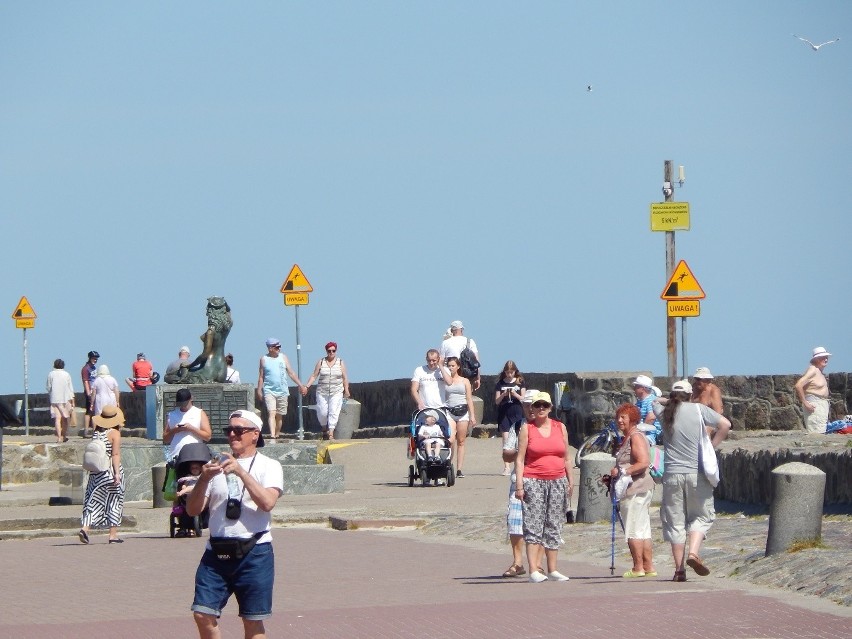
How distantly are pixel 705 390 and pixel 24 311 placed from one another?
25246 millimetres

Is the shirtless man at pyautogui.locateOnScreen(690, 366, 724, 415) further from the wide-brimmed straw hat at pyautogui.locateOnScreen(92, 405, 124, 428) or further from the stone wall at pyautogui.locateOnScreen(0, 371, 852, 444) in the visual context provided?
the stone wall at pyautogui.locateOnScreen(0, 371, 852, 444)

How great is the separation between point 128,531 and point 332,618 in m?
8.63

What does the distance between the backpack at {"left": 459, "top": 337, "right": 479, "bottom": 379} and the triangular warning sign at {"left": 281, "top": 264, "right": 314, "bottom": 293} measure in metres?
2.92

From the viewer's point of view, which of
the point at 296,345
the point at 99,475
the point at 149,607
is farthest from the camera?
the point at 296,345

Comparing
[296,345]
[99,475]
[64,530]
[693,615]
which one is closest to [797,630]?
[693,615]

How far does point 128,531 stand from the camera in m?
20.1

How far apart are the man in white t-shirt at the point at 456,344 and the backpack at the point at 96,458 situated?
348 inches

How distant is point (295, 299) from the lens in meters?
28.8

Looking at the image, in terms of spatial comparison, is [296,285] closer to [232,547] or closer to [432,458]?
[432,458]

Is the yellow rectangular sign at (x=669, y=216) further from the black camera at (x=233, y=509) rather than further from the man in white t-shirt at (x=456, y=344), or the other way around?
the black camera at (x=233, y=509)

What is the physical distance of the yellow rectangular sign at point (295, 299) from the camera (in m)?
28.8

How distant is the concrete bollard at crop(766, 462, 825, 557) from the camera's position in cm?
1342

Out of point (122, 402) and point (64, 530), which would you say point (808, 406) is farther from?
point (122, 402)

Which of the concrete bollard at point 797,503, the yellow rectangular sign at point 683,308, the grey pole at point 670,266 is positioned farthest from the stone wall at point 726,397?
the concrete bollard at point 797,503
